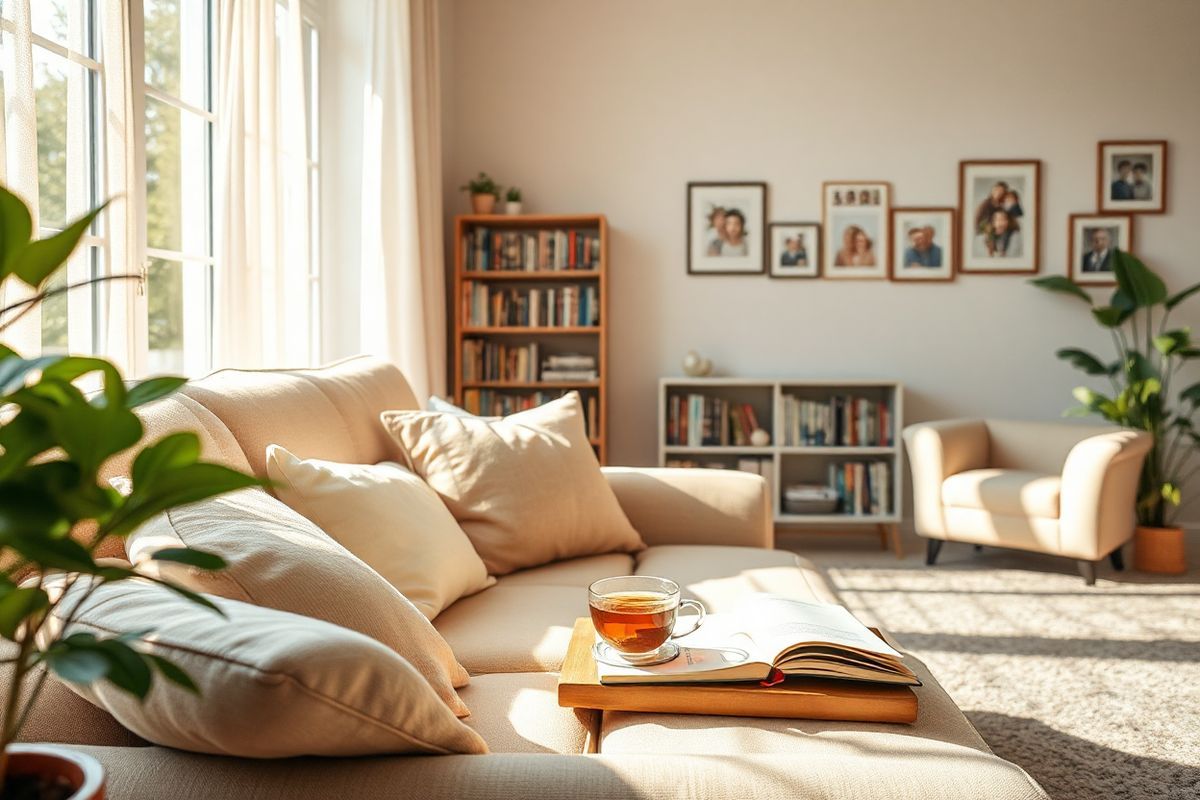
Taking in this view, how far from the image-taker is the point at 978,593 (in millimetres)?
3818

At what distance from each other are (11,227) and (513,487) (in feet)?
5.51

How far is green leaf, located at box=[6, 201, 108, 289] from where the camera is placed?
61 centimetres

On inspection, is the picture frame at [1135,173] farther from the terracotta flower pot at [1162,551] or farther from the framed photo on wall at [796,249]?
the terracotta flower pot at [1162,551]

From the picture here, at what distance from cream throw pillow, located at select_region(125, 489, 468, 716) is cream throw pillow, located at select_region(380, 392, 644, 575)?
36.0 inches

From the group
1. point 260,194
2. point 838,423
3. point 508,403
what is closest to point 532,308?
point 508,403

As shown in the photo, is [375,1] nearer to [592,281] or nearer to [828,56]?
[592,281]

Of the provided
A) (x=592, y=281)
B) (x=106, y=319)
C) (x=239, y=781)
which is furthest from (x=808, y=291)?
(x=239, y=781)

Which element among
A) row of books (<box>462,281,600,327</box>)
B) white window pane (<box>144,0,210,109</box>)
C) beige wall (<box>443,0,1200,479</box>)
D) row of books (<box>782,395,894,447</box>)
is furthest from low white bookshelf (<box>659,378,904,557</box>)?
white window pane (<box>144,0,210,109</box>)

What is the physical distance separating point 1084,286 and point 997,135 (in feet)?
2.82

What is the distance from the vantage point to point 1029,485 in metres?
3.97

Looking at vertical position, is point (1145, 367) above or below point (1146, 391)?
above

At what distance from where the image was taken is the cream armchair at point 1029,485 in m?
3.82

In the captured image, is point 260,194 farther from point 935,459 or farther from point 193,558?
point 935,459

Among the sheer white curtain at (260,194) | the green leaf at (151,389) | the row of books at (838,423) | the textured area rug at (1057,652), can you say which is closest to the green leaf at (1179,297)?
the textured area rug at (1057,652)
